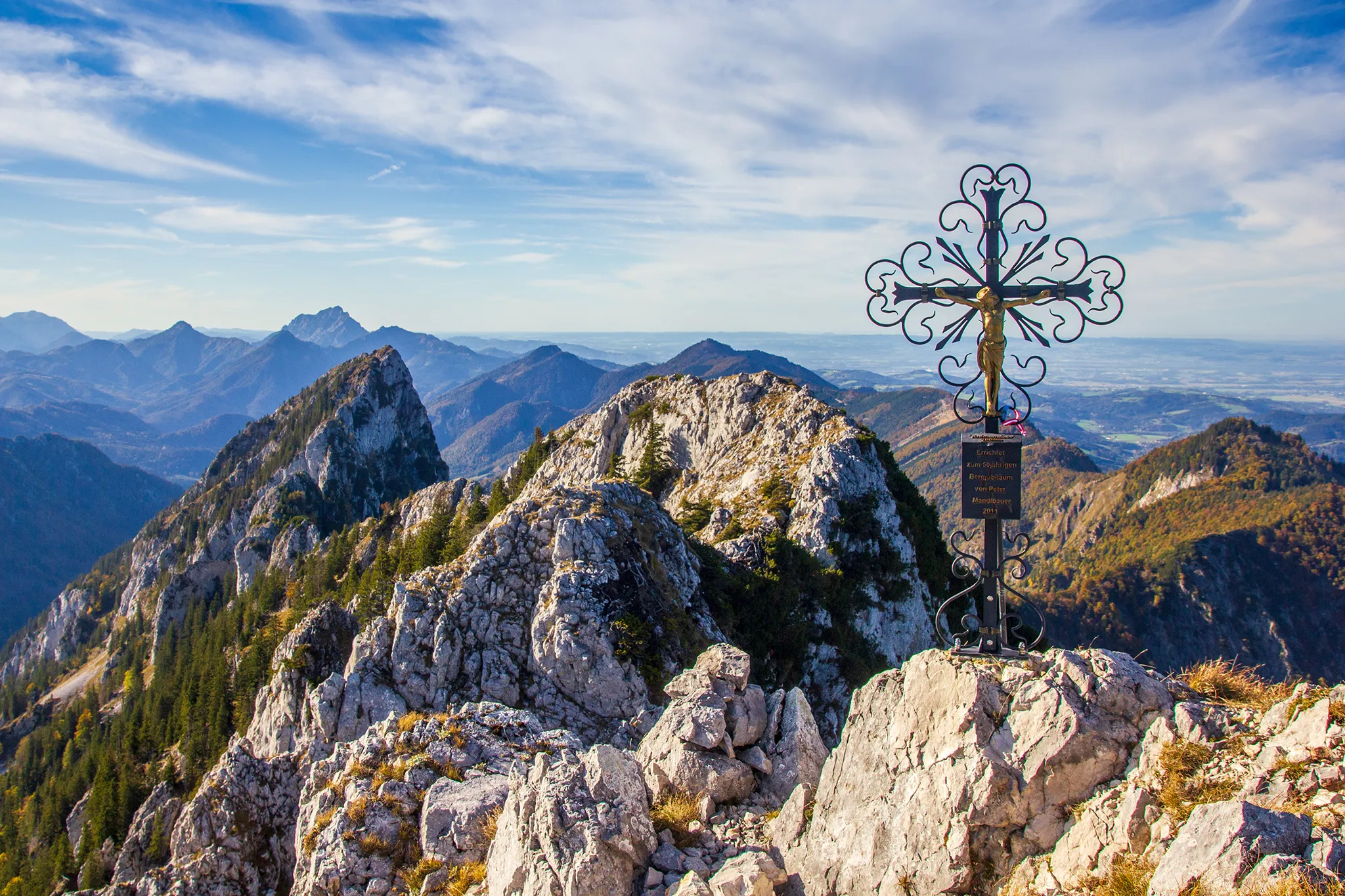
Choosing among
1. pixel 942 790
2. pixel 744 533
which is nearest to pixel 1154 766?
pixel 942 790

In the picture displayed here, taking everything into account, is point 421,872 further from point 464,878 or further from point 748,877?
point 748,877

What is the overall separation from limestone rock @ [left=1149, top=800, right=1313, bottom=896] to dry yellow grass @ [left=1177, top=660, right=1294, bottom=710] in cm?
182

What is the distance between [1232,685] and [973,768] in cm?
318

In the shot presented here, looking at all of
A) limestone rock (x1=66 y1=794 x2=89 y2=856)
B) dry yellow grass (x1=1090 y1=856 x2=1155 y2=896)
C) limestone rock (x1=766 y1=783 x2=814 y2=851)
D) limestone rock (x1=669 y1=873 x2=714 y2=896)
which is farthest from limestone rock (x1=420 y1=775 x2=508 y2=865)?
limestone rock (x1=66 y1=794 x2=89 y2=856)

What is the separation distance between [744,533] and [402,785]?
1027 inches

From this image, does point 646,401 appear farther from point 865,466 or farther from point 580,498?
point 580,498

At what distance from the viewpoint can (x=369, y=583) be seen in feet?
166

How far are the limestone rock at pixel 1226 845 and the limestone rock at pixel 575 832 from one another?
6393mm

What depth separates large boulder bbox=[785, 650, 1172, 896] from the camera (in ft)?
26.4

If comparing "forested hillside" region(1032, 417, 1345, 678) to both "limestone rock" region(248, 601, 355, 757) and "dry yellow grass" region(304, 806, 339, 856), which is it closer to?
"limestone rock" region(248, 601, 355, 757)

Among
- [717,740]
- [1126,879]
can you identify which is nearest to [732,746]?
[717,740]

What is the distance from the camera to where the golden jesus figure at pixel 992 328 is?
10.1m

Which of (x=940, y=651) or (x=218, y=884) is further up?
(x=940, y=651)

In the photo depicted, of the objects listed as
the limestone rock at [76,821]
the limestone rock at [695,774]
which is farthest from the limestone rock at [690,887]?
the limestone rock at [76,821]
